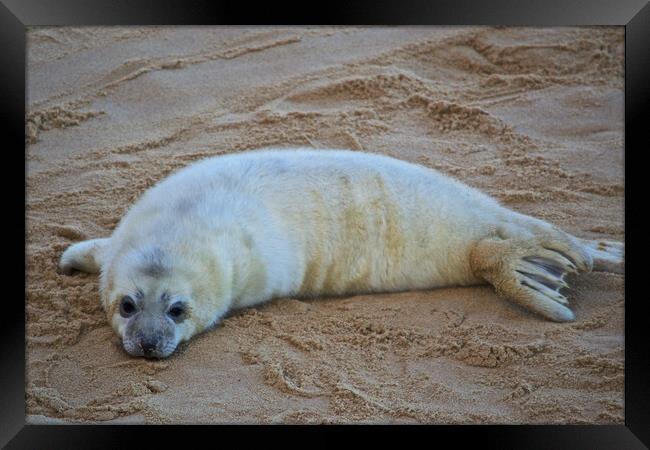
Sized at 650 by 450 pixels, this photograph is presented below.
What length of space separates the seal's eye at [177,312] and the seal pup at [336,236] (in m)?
0.11

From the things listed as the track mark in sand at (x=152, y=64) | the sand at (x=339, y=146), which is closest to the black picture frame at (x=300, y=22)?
the sand at (x=339, y=146)

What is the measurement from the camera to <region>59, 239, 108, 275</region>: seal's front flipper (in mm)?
3668

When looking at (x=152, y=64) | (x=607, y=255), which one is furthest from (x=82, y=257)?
(x=607, y=255)

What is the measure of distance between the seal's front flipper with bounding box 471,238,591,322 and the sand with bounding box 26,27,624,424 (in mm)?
53

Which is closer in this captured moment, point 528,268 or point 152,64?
point 528,268

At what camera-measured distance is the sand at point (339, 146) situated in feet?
10.6

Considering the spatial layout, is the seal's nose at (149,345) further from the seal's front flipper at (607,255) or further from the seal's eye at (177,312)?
the seal's front flipper at (607,255)

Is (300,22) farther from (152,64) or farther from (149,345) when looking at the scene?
(149,345)

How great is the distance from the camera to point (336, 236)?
3.62 metres

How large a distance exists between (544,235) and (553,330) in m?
0.41

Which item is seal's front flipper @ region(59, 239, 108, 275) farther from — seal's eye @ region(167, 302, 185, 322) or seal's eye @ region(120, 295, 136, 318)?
seal's eye @ region(167, 302, 185, 322)

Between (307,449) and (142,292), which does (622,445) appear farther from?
(142,292)

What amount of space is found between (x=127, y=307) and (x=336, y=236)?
84cm

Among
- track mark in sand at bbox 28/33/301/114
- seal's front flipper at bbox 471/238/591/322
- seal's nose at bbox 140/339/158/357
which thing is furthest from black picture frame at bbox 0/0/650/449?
seal's nose at bbox 140/339/158/357
